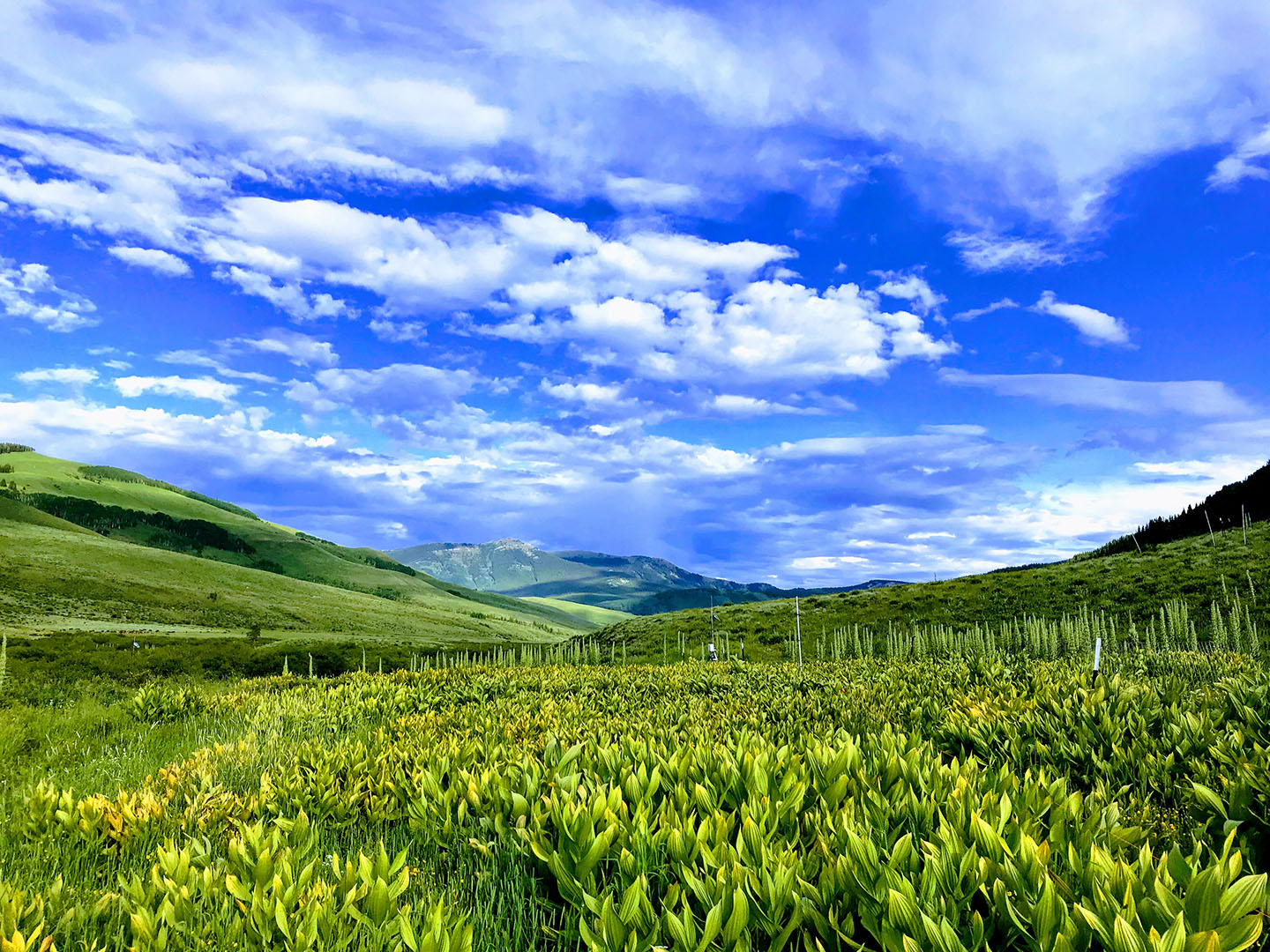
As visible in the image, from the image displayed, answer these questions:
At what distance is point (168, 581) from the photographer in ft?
249

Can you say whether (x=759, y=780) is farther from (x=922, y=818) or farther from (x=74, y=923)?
(x=74, y=923)

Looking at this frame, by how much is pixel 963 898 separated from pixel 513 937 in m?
2.34

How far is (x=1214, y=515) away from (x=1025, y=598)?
129 ft

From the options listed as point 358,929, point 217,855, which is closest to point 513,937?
point 358,929

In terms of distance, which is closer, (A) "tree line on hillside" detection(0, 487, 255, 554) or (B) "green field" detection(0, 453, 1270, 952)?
(B) "green field" detection(0, 453, 1270, 952)

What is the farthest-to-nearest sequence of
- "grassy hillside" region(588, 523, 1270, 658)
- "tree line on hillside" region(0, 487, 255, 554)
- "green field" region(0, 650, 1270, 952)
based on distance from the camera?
"tree line on hillside" region(0, 487, 255, 554) → "grassy hillside" region(588, 523, 1270, 658) → "green field" region(0, 650, 1270, 952)

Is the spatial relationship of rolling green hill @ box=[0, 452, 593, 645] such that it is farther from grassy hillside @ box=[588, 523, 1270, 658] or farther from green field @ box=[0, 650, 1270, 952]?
green field @ box=[0, 650, 1270, 952]

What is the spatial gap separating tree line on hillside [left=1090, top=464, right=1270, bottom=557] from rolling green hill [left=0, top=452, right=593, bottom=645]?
2923 inches

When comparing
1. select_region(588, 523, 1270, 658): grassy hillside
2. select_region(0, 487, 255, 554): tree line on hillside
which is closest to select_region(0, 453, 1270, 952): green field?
select_region(588, 523, 1270, 658): grassy hillside

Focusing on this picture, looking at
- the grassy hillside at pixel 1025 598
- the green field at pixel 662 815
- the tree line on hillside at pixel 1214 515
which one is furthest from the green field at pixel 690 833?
the tree line on hillside at pixel 1214 515

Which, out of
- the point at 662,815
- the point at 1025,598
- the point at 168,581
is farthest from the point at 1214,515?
the point at 168,581

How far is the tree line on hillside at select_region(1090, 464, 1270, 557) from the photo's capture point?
192 feet

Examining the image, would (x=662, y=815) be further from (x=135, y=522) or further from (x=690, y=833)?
(x=135, y=522)

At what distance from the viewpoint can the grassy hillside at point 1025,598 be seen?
34.0 m
